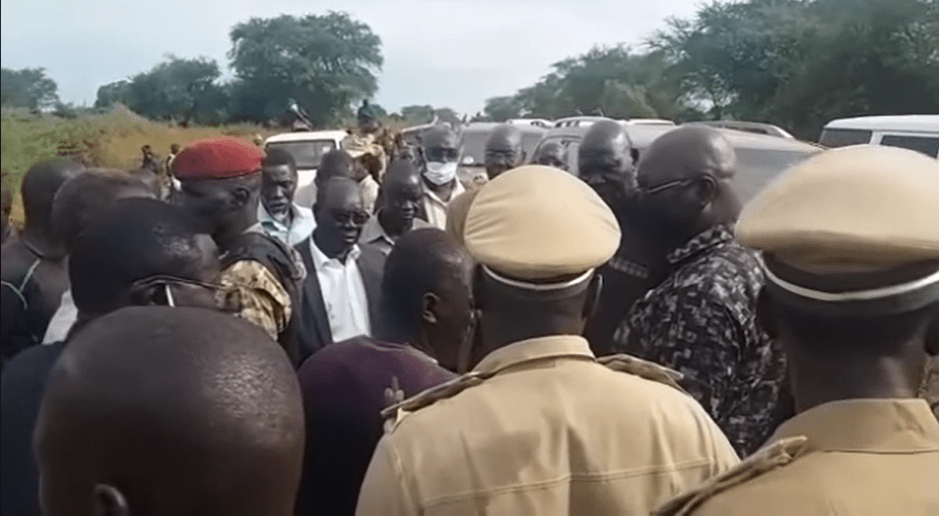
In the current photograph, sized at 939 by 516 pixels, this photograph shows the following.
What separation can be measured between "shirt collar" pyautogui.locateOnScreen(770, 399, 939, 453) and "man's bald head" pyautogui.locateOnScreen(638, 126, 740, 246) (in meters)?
1.75

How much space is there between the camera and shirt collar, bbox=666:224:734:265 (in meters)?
3.23

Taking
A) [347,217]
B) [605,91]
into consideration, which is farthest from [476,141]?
[347,217]

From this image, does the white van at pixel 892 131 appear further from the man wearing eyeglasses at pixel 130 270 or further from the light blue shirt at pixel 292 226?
the man wearing eyeglasses at pixel 130 270

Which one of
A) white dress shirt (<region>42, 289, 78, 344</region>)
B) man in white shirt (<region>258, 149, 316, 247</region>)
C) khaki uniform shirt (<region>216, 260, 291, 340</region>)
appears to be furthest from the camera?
man in white shirt (<region>258, 149, 316, 247</region>)

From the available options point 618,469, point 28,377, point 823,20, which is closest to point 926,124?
point 823,20

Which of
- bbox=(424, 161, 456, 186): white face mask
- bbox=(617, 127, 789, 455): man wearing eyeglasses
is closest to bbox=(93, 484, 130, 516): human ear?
bbox=(617, 127, 789, 455): man wearing eyeglasses

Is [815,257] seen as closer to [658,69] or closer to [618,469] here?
[618,469]

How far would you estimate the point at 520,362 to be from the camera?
2.14m

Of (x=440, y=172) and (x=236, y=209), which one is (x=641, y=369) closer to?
(x=236, y=209)

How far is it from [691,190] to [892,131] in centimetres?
231

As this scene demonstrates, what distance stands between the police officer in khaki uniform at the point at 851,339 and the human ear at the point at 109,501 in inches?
28.3

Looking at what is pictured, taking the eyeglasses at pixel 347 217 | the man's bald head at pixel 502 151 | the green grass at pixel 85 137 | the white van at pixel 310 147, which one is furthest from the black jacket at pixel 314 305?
the white van at pixel 310 147

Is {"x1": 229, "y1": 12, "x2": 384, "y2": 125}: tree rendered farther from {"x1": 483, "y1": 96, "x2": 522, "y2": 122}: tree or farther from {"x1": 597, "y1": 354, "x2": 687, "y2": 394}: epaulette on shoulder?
{"x1": 483, "y1": 96, "x2": 522, "y2": 122}: tree

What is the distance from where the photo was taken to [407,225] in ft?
19.1
